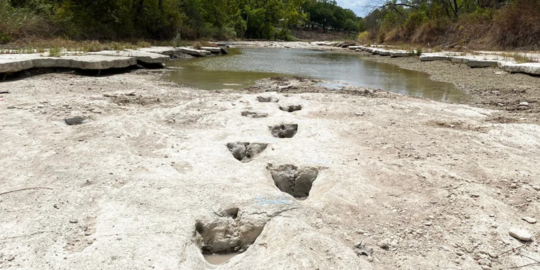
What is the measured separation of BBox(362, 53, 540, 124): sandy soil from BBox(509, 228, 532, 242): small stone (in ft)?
9.99

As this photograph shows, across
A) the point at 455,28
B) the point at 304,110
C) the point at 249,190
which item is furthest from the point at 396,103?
the point at 455,28

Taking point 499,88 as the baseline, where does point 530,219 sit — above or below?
below

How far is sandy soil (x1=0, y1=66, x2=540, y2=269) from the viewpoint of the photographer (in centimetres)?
182

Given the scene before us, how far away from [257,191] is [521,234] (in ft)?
5.17

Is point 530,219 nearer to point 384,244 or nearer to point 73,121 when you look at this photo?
point 384,244

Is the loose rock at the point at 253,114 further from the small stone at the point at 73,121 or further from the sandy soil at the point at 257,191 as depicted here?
the small stone at the point at 73,121

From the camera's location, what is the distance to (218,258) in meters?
2.03

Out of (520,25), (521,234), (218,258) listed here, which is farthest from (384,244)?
(520,25)

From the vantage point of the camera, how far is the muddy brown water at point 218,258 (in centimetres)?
199

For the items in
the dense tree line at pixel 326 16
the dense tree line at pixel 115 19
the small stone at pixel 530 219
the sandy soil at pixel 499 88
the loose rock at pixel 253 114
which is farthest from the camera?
the dense tree line at pixel 326 16

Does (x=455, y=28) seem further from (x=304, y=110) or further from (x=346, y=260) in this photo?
(x=346, y=260)

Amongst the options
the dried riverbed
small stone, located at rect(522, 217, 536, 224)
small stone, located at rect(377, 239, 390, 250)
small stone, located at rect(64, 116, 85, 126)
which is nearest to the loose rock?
the dried riverbed

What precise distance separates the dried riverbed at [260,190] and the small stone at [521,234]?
Answer: 2 centimetres

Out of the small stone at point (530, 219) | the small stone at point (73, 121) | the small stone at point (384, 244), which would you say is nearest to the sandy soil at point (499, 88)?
the small stone at point (530, 219)
